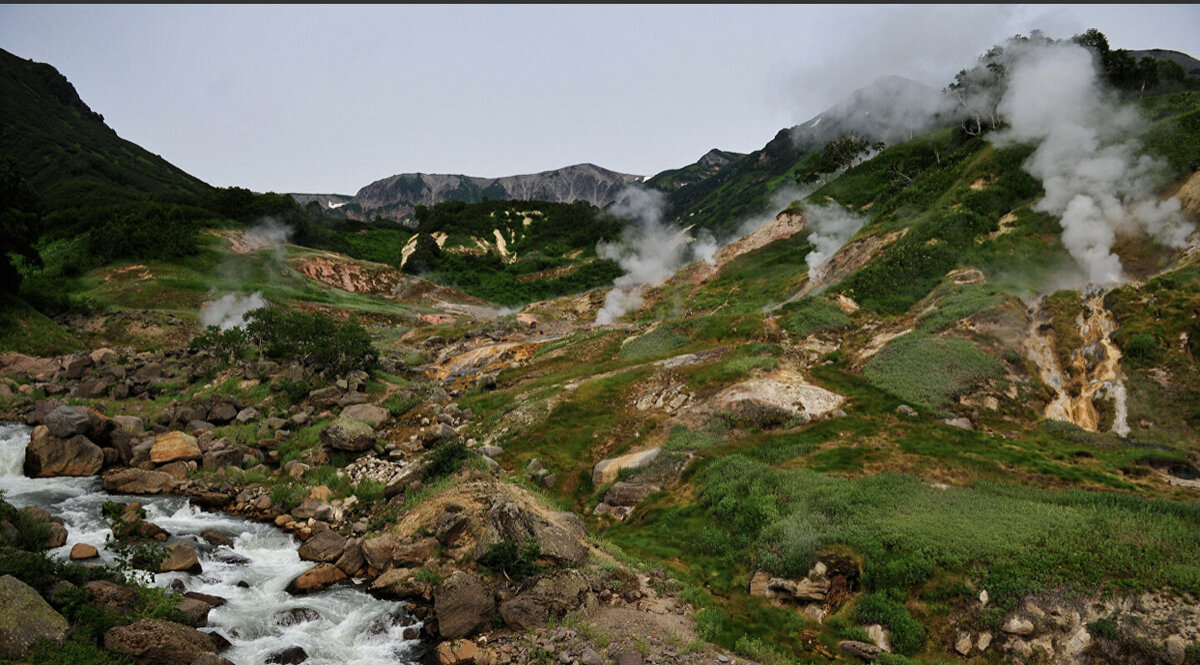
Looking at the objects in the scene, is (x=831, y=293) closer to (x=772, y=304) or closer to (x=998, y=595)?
(x=772, y=304)

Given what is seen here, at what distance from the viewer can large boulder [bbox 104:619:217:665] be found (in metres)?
10.7

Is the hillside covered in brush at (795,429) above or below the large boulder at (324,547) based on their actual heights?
above

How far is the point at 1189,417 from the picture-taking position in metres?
20.8

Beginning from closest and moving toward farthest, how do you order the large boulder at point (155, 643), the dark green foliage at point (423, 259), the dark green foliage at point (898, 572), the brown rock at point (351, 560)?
the large boulder at point (155, 643) → the dark green foliage at point (898, 572) → the brown rock at point (351, 560) → the dark green foliage at point (423, 259)

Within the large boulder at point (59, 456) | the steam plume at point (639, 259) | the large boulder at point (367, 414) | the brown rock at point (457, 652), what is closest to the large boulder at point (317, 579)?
the brown rock at point (457, 652)

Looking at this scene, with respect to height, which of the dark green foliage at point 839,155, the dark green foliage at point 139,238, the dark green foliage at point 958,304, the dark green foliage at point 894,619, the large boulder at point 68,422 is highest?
the dark green foliage at point 839,155

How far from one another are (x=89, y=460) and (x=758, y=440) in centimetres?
2751

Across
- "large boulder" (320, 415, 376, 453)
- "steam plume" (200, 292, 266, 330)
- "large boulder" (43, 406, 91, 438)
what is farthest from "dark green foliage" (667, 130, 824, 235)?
"large boulder" (43, 406, 91, 438)

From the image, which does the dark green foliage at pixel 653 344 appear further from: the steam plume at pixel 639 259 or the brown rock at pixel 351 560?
the brown rock at pixel 351 560

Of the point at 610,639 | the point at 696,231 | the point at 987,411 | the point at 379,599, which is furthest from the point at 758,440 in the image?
the point at 696,231

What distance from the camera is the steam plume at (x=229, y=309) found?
5333cm

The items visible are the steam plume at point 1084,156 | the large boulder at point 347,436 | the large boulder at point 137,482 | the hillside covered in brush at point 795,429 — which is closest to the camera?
the hillside covered in brush at point 795,429

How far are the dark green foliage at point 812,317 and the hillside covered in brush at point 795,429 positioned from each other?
0.28 metres

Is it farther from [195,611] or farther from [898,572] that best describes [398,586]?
[898,572]
